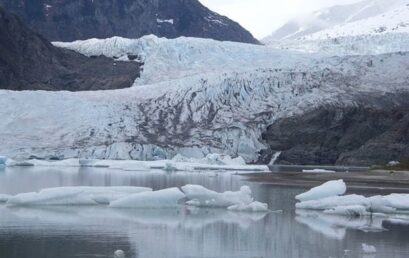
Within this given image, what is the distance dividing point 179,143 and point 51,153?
9.82 m

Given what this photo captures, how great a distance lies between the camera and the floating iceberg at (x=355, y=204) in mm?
19188

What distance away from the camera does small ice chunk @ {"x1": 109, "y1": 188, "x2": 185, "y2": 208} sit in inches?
775

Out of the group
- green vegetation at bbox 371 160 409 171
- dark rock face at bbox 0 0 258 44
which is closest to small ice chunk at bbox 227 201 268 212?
green vegetation at bbox 371 160 409 171

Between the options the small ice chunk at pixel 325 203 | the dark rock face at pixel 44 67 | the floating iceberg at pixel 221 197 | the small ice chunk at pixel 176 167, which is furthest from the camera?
the dark rock face at pixel 44 67

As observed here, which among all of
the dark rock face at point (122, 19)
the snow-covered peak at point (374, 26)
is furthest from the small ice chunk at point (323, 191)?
the snow-covered peak at point (374, 26)

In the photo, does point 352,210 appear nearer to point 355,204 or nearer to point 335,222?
point 355,204

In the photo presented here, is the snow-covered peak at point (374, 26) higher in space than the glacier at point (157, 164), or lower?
higher

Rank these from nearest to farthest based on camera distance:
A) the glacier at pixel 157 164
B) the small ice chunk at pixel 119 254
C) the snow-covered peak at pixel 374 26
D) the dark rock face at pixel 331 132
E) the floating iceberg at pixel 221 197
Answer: the small ice chunk at pixel 119 254 → the floating iceberg at pixel 221 197 → the glacier at pixel 157 164 → the dark rock face at pixel 331 132 → the snow-covered peak at pixel 374 26

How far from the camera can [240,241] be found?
14.3 meters

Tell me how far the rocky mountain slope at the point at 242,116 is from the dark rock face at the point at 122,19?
168 feet

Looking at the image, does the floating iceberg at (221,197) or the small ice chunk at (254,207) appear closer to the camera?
the small ice chunk at (254,207)

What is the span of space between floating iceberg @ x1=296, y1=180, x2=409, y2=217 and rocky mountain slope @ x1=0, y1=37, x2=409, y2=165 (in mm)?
30998

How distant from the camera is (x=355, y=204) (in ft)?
63.6

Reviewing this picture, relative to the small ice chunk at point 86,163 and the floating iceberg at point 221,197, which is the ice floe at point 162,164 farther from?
the floating iceberg at point 221,197
